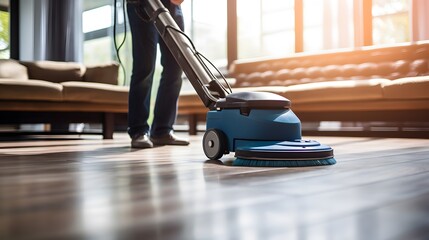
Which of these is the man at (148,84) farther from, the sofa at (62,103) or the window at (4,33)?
the window at (4,33)

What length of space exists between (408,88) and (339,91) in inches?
18.6

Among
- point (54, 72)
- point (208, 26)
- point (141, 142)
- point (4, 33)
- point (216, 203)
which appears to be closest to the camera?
point (216, 203)

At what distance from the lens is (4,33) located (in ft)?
22.7

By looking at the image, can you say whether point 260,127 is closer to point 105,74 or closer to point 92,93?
point 92,93

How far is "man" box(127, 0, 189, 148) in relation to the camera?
2029 mm

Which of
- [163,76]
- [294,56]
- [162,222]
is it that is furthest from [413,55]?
[162,222]

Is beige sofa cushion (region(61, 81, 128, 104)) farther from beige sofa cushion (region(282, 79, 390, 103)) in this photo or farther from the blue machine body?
the blue machine body

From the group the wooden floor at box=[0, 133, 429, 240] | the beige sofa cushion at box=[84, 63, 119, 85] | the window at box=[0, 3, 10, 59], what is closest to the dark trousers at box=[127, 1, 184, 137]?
the wooden floor at box=[0, 133, 429, 240]

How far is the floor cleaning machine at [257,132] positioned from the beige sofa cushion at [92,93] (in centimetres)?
202

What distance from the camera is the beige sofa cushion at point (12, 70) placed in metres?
4.05

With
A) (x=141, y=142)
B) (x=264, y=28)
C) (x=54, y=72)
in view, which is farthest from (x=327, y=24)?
(x=141, y=142)

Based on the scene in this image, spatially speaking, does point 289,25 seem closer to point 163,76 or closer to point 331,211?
point 163,76

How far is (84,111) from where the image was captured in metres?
3.47

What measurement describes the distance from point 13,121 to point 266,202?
311cm
